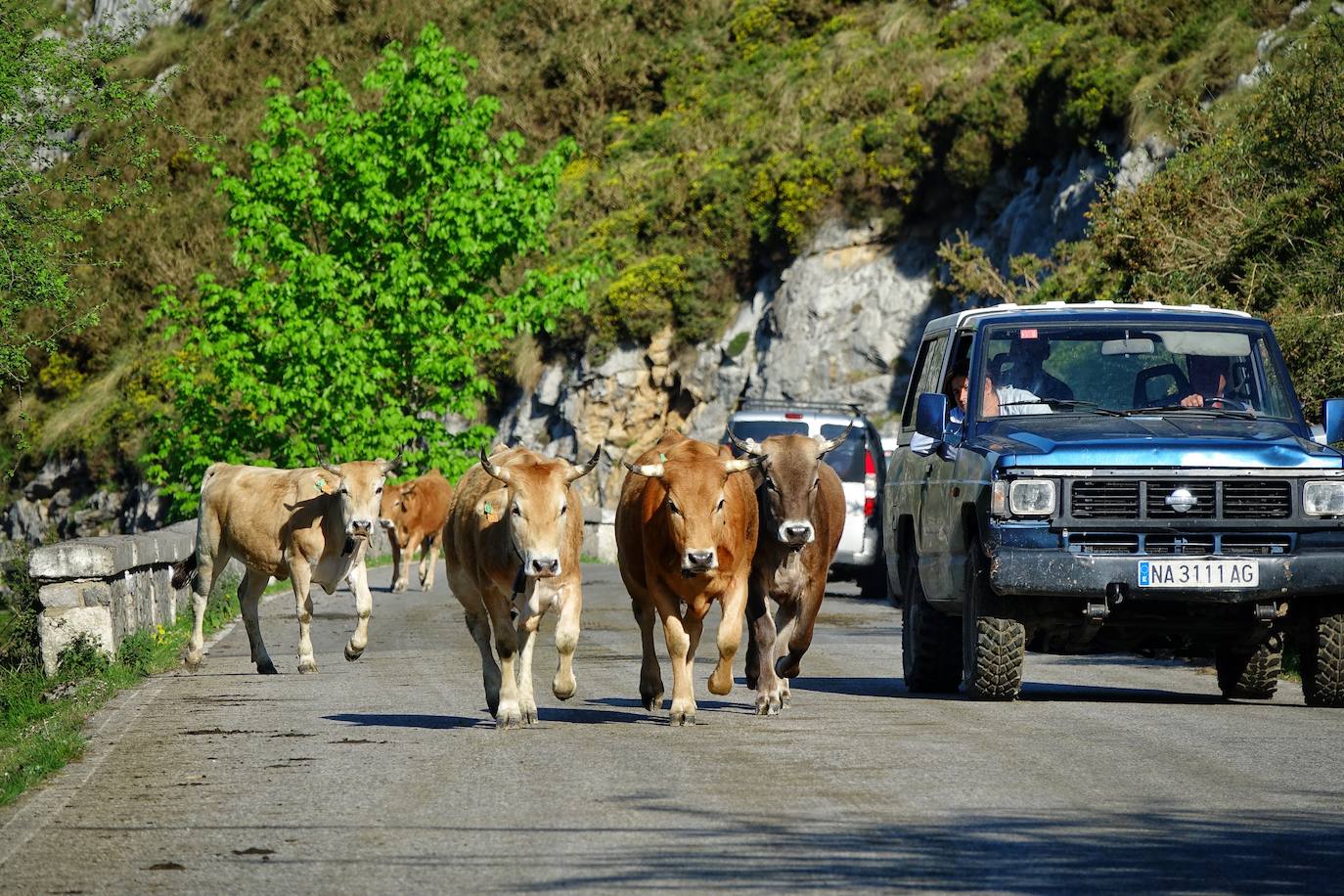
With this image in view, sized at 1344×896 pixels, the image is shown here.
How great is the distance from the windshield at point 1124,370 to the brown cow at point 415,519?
56.8 feet

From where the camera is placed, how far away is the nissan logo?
12.2 m

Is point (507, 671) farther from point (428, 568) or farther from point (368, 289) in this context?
point (368, 289)

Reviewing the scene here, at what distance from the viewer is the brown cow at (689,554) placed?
11.8 m

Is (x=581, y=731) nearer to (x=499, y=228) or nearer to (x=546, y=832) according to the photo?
(x=546, y=832)

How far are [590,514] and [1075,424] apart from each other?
27186 millimetres

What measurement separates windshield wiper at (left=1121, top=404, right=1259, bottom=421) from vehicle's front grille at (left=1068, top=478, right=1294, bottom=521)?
3.38 feet

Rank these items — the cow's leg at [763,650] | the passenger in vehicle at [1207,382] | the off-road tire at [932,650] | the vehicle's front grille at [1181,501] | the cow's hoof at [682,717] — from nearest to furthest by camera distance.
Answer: the cow's hoof at [682,717], the vehicle's front grille at [1181,501], the cow's leg at [763,650], the passenger in vehicle at [1207,382], the off-road tire at [932,650]

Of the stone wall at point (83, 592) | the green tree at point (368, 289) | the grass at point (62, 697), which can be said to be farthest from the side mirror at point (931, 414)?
the green tree at point (368, 289)

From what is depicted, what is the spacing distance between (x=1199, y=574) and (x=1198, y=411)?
1.62m

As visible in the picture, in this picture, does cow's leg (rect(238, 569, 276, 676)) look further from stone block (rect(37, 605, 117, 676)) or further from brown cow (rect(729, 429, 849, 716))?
brown cow (rect(729, 429, 849, 716))

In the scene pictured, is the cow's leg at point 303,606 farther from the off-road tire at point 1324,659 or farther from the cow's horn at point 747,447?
the off-road tire at point 1324,659

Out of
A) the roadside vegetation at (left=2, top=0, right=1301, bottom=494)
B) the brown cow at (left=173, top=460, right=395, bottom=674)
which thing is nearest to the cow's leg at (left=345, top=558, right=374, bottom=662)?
the brown cow at (left=173, top=460, right=395, bottom=674)

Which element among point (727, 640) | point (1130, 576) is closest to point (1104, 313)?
point (1130, 576)

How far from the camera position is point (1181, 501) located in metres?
12.2
